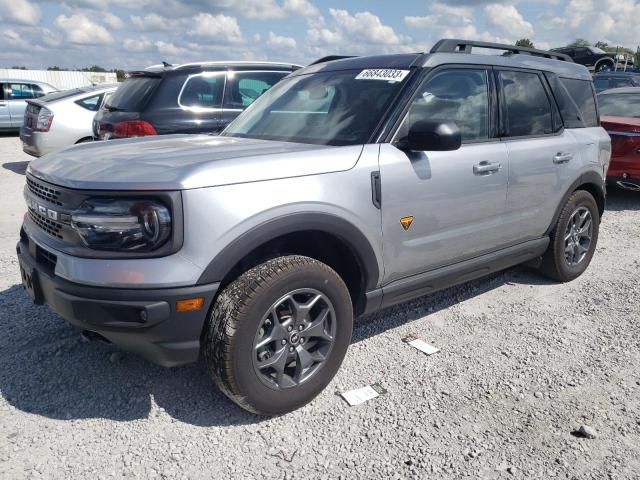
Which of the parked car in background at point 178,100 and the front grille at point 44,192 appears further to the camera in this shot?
the parked car in background at point 178,100

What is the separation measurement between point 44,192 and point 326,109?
66.6 inches

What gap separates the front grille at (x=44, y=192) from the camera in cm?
260

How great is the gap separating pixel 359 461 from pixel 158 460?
2.99ft

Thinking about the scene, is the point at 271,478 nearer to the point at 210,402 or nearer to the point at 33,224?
the point at 210,402

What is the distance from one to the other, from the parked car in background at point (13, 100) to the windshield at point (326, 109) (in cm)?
1369

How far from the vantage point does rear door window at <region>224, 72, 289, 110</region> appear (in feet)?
22.5

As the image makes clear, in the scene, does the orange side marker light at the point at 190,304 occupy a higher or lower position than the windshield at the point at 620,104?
lower

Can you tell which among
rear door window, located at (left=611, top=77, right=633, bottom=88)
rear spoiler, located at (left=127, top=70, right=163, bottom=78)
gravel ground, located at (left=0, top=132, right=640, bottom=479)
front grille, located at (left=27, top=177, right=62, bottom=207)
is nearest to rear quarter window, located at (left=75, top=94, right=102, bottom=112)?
rear spoiler, located at (left=127, top=70, right=163, bottom=78)

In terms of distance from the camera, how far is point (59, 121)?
9.15 metres

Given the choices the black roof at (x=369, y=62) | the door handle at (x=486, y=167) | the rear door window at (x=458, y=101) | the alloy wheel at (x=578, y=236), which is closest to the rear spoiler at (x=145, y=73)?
the black roof at (x=369, y=62)

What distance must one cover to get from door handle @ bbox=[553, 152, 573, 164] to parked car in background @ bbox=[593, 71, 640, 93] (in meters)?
11.3

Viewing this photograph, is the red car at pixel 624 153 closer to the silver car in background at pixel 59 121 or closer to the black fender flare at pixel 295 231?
the black fender flare at pixel 295 231

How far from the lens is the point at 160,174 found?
2.39 meters

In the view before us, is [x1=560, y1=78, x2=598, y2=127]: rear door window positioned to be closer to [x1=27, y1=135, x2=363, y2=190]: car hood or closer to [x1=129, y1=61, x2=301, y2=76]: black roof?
[x1=27, y1=135, x2=363, y2=190]: car hood
